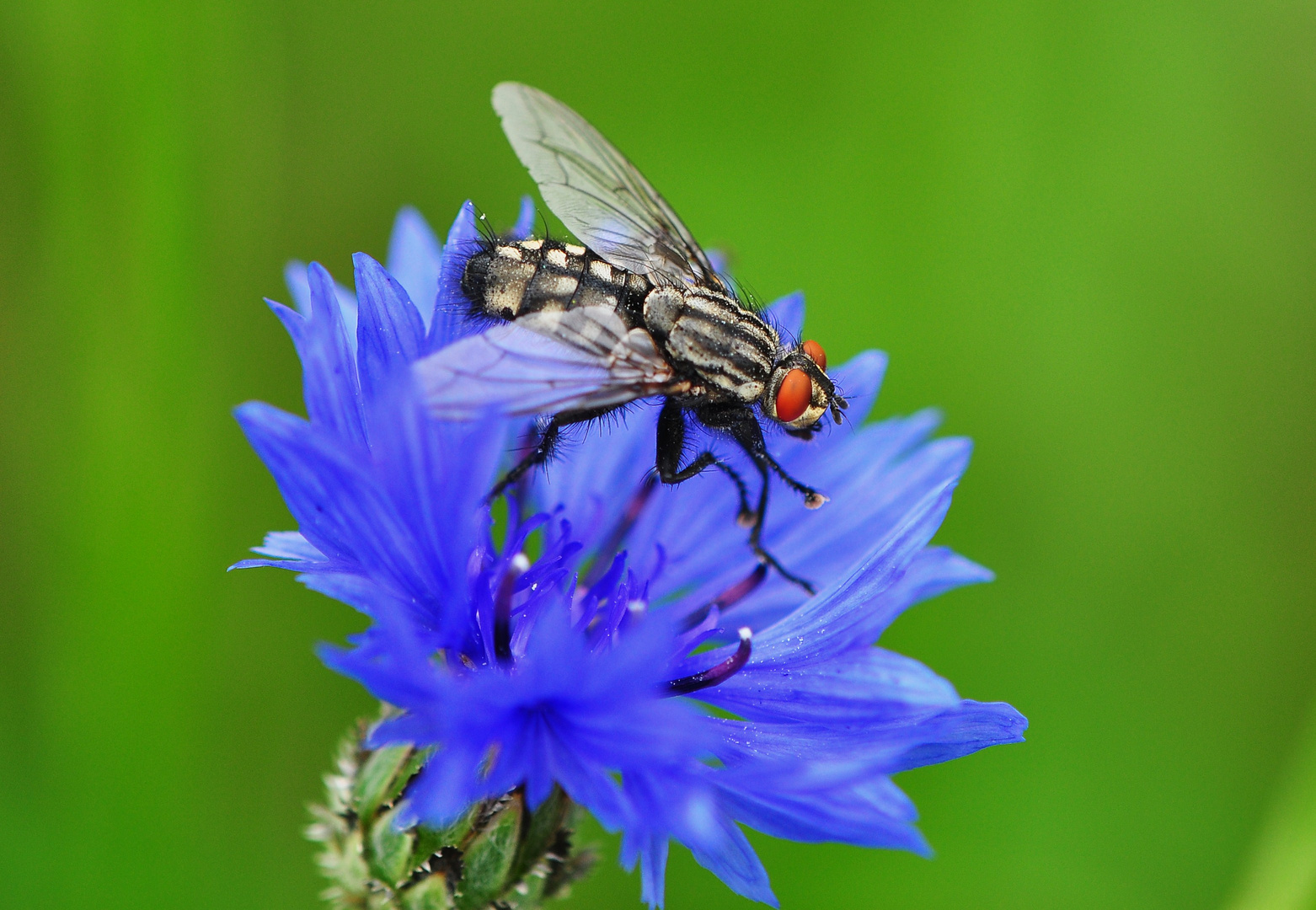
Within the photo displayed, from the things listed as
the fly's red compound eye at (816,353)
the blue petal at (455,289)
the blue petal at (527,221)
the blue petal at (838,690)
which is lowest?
the blue petal at (838,690)

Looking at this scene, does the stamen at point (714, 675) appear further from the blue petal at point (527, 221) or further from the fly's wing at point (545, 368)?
the blue petal at point (527, 221)

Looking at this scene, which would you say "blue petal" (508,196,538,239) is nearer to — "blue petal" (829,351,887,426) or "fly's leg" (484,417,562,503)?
"fly's leg" (484,417,562,503)

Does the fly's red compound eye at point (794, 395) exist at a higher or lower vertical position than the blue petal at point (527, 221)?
lower

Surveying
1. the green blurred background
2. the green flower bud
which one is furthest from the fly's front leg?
the green blurred background

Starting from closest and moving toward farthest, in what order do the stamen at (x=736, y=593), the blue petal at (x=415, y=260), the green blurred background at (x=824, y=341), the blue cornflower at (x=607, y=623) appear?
the blue cornflower at (x=607, y=623)
the stamen at (x=736, y=593)
the blue petal at (x=415, y=260)
the green blurred background at (x=824, y=341)

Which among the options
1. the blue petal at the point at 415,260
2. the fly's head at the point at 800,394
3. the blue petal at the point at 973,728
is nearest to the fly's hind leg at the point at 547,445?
the fly's head at the point at 800,394
